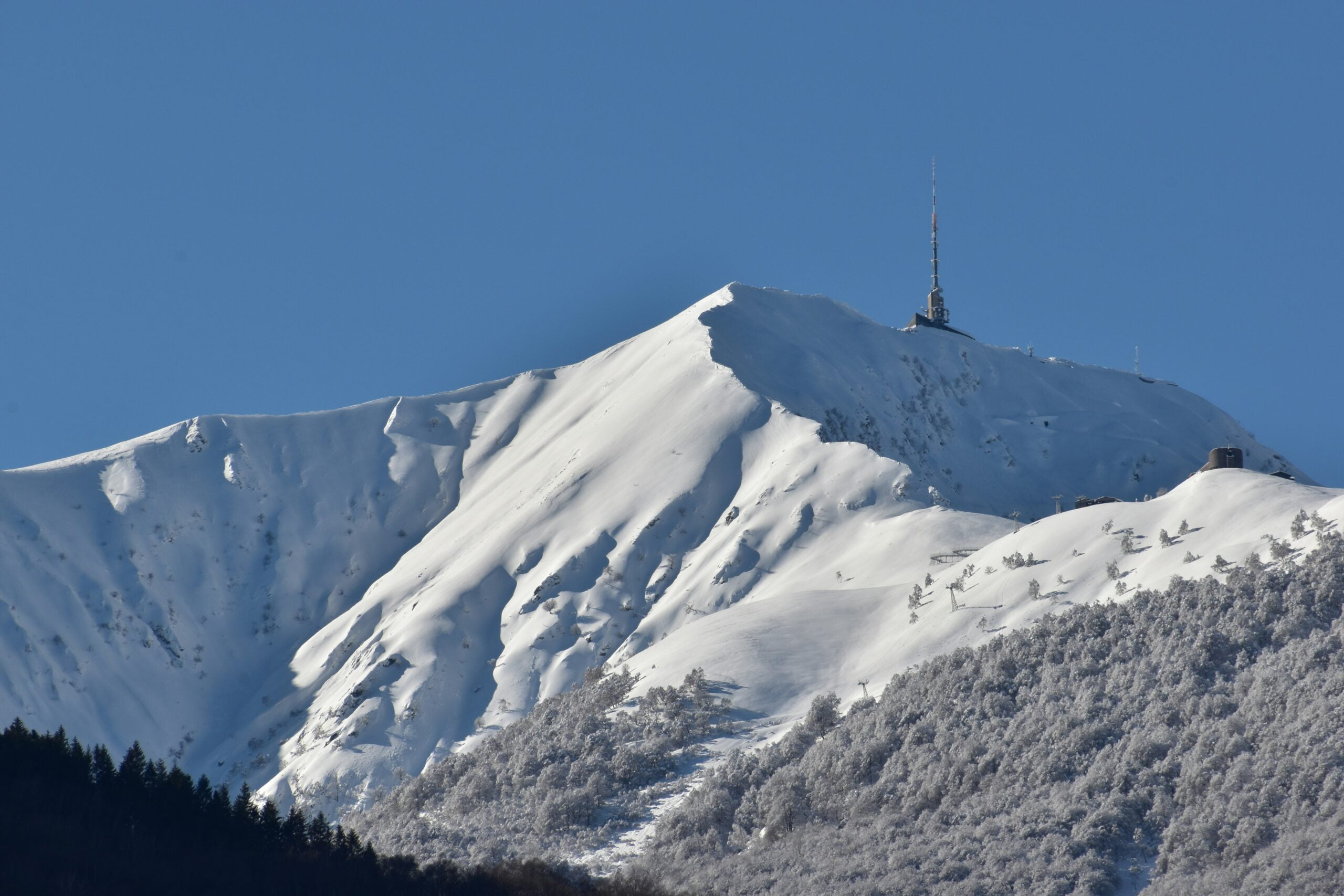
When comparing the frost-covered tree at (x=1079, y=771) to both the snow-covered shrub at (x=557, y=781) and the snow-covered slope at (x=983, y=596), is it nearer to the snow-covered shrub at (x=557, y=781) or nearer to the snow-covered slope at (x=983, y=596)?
the snow-covered slope at (x=983, y=596)

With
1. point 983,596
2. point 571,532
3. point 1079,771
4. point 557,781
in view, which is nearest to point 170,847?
point 557,781

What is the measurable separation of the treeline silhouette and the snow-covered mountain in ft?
44.0

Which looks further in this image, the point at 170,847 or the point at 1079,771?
the point at 170,847

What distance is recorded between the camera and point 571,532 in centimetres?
8244

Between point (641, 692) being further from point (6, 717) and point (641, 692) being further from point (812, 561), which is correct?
point (6, 717)

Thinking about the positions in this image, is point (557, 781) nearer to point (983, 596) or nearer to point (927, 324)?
point (983, 596)

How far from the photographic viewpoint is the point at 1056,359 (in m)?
121

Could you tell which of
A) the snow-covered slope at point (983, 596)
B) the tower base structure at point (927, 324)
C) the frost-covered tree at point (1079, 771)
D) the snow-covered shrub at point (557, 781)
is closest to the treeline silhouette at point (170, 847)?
the snow-covered shrub at point (557, 781)

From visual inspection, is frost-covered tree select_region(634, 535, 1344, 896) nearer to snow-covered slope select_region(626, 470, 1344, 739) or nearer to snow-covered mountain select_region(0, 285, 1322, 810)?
snow-covered slope select_region(626, 470, 1344, 739)

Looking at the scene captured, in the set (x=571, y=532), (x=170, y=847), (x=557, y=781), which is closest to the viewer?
(x=170, y=847)

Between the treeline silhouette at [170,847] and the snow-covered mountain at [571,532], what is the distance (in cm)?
1341

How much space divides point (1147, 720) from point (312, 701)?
4643 centimetres

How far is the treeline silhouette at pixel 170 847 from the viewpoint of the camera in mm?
42062

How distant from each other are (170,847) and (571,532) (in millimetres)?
38386
